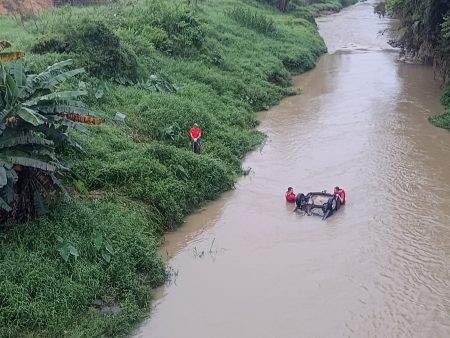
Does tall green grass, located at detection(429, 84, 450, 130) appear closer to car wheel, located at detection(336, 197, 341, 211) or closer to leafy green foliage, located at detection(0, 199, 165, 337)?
car wheel, located at detection(336, 197, 341, 211)

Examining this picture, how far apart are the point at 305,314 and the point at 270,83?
13.1 meters

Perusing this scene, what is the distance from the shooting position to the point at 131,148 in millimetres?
10453

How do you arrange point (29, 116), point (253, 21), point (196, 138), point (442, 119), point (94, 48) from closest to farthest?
point (29, 116) < point (196, 138) < point (94, 48) < point (442, 119) < point (253, 21)

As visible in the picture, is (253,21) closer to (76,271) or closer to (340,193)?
(340,193)

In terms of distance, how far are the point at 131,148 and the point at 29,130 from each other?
129 inches

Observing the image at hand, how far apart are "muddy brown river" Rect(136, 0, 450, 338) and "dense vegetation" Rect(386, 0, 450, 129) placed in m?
2.37

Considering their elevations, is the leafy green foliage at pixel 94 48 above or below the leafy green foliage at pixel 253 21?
above

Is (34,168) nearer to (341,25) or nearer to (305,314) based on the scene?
(305,314)

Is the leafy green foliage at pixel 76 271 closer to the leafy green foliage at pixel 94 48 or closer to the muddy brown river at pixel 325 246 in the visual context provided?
the muddy brown river at pixel 325 246

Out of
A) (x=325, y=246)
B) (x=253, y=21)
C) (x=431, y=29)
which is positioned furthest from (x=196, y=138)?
(x=253, y=21)

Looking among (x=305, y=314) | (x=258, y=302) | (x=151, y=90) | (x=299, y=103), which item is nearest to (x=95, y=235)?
(x=258, y=302)

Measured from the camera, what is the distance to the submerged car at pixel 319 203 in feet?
31.5

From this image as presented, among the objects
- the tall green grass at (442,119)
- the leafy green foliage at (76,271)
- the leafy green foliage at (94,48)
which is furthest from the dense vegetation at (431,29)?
the leafy green foliage at (76,271)

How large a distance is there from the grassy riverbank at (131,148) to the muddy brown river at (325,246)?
1.78ft
